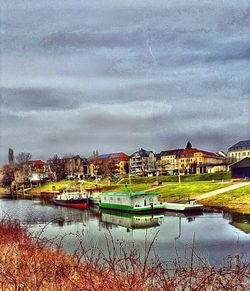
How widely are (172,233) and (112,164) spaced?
105 meters

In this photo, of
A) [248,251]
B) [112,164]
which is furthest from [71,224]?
[112,164]

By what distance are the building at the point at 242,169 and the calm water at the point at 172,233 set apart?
25.1m

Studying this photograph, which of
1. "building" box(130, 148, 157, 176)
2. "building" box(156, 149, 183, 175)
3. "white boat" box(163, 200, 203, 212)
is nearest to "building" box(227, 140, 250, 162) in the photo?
"building" box(156, 149, 183, 175)

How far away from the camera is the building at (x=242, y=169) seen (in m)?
63.0

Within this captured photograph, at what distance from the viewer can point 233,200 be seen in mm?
42844

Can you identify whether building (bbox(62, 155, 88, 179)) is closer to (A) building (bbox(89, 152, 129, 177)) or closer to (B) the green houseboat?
(A) building (bbox(89, 152, 129, 177))

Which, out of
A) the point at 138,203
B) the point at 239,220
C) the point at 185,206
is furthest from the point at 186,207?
the point at 239,220

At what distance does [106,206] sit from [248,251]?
31.4 meters

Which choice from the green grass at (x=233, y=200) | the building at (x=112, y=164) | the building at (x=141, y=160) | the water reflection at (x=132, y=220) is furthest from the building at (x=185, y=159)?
the water reflection at (x=132, y=220)

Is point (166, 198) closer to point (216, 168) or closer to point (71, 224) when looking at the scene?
point (71, 224)

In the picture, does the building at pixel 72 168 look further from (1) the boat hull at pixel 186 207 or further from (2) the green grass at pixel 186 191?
(1) the boat hull at pixel 186 207

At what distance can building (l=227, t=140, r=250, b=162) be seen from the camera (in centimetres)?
12188

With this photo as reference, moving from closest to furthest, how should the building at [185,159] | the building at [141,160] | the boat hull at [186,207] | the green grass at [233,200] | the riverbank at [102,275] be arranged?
the riverbank at [102,275]
the green grass at [233,200]
the boat hull at [186,207]
the building at [185,159]
the building at [141,160]

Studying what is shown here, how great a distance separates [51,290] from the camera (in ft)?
30.2
